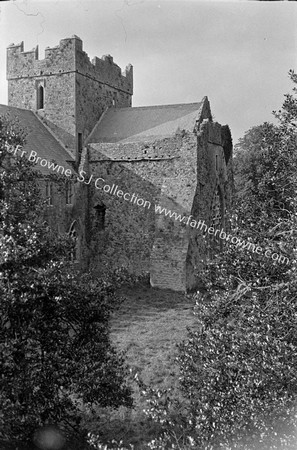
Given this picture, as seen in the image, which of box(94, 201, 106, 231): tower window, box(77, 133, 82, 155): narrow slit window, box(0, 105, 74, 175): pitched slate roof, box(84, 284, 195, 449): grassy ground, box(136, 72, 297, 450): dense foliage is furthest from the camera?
box(77, 133, 82, 155): narrow slit window

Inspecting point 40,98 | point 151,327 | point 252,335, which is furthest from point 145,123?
point 252,335

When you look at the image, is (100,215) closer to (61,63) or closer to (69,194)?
(69,194)

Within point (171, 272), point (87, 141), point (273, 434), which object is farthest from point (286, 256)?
point (87, 141)

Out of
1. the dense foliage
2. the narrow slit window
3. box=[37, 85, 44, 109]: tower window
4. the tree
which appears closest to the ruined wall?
the narrow slit window

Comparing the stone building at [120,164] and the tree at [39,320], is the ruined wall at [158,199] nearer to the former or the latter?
the stone building at [120,164]

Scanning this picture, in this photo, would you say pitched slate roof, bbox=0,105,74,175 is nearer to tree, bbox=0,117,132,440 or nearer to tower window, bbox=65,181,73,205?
tower window, bbox=65,181,73,205

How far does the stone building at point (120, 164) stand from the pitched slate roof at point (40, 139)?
0.08m

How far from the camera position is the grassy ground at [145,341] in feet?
45.2

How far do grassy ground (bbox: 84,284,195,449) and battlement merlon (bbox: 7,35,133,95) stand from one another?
12.8m

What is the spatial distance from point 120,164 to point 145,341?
11.9 metres

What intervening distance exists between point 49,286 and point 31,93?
22039 mm

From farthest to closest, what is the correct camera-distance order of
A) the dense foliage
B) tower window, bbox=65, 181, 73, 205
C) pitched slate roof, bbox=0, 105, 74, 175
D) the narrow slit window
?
the narrow slit window, pitched slate roof, bbox=0, 105, 74, 175, tower window, bbox=65, 181, 73, 205, the dense foliage

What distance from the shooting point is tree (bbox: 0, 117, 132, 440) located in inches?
404

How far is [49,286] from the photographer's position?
10.5m
